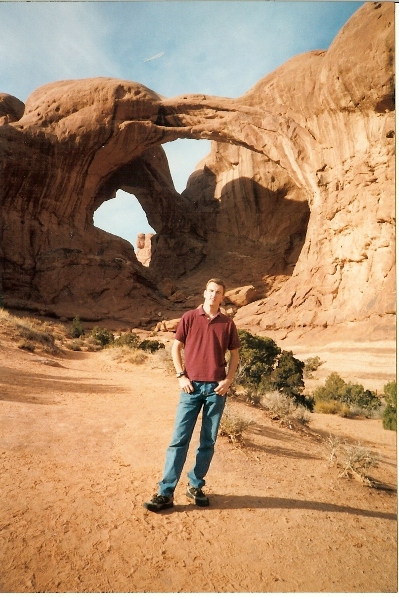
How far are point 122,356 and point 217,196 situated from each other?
26.3 m

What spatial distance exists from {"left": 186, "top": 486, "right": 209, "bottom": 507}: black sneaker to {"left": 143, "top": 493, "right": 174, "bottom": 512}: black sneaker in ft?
0.80

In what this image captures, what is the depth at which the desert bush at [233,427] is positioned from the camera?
579 cm

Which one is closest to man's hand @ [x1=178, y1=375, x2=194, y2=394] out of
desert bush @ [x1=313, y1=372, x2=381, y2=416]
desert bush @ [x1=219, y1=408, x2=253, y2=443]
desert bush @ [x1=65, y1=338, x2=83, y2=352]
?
desert bush @ [x1=219, y1=408, x2=253, y2=443]

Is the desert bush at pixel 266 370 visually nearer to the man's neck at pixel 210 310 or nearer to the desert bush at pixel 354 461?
the desert bush at pixel 354 461

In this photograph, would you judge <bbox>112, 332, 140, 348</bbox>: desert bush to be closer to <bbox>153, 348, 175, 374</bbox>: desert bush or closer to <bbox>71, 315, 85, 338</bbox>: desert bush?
<bbox>71, 315, 85, 338</bbox>: desert bush

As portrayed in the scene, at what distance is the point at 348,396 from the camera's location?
1338 centimetres

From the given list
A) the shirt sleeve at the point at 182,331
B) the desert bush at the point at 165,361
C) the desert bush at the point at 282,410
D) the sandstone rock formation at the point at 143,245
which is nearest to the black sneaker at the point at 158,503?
the shirt sleeve at the point at 182,331

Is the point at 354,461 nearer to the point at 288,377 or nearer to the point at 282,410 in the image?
the point at 282,410

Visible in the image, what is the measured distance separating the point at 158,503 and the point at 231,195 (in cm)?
3545

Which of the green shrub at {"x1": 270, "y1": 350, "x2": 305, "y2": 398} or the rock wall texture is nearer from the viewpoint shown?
the green shrub at {"x1": 270, "y1": 350, "x2": 305, "y2": 398}

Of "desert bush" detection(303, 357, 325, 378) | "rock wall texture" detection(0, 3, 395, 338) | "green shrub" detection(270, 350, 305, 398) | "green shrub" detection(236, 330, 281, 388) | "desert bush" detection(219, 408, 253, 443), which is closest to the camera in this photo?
"desert bush" detection(219, 408, 253, 443)

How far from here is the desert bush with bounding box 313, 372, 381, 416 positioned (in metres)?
12.7

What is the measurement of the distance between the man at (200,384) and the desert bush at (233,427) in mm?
2139

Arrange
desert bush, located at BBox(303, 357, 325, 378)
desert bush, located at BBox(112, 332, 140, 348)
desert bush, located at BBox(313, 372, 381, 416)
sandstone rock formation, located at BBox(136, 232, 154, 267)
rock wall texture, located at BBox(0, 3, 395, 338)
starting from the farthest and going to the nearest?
sandstone rock formation, located at BBox(136, 232, 154, 267) → rock wall texture, located at BBox(0, 3, 395, 338) → desert bush, located at BBox(112, 332, 140, 348) → desert bush, located at BBox(303, 357, 325, 378) → desert bush, located at BBox(313, 372, 381, 416)
